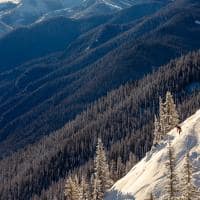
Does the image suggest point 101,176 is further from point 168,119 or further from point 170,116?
point 168,119

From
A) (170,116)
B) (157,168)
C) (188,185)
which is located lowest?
(170,116)

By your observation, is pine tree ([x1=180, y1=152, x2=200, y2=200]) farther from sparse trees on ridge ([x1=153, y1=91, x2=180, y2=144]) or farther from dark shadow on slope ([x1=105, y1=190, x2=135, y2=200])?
sparse trees on ridge ([x1=153, y1=91, x2=180, y2=144])

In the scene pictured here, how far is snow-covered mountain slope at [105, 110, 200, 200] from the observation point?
4020 inches

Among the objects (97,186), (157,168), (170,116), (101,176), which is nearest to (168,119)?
(170,116)

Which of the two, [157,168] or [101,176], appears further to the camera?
[101,176]

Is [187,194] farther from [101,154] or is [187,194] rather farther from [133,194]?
[101,154]

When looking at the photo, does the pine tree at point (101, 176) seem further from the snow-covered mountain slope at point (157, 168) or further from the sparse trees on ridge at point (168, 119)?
the sparse trees on ridge at point (168, 119)

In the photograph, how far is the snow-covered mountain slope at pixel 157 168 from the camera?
102106mm

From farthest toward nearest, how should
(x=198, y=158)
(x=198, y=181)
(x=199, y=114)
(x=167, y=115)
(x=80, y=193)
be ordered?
(x=167, y=115)
(x=199, y=114)
(x=80, y=193)
(x=198, y=158)
(x=198, y=181)

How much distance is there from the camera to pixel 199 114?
124812 millimetres

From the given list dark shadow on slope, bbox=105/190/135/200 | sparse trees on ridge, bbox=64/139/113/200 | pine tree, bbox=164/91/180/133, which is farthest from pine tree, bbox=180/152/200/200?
pine tree, bbox=164/91/180/133

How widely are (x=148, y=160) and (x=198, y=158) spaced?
1947 centimetres

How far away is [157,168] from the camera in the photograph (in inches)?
4272

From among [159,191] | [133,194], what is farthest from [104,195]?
[159,191]
